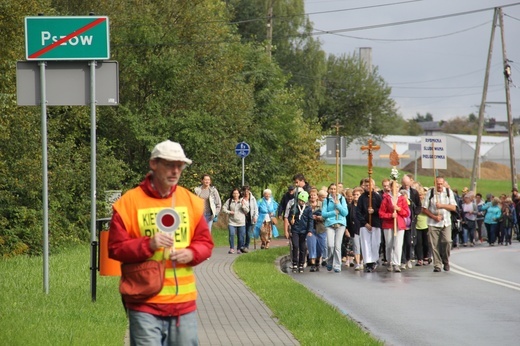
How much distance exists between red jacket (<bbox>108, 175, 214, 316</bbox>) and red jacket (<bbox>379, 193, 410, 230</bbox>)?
57.7 ft

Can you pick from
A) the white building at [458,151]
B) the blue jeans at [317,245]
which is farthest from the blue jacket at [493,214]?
the white building at [458,151]

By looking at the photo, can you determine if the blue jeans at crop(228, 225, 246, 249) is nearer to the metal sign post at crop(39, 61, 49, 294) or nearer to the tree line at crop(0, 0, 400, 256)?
the tree line at crop(0, 0, 400, 256)

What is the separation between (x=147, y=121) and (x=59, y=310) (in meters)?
23.8

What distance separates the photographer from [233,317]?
536 inches

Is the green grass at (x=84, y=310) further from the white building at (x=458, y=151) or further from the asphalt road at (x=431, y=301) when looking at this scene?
the white building at (x=458, y=151)

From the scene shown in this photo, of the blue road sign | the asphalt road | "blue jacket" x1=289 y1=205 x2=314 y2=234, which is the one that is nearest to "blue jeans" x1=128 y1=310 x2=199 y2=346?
the asphalt road

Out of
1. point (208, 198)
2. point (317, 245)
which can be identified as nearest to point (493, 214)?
point (317, 245)

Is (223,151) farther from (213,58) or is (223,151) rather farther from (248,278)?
(248,278)

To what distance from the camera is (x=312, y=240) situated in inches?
955

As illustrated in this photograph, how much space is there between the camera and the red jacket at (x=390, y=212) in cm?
2427

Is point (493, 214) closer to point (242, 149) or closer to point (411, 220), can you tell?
point (242, 149)

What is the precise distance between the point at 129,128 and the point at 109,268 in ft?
72.5

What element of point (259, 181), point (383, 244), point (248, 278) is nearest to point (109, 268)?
point (248, 278)

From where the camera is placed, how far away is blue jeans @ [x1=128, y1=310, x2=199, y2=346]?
666 centimetres
